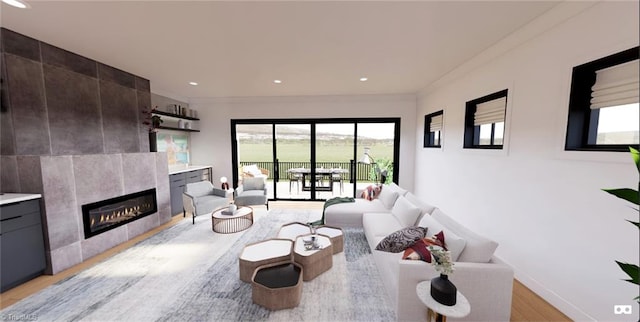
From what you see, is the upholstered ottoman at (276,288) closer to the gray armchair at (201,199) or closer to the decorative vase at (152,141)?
the gray armchair at (201,199)

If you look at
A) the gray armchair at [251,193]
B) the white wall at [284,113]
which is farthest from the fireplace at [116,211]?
the white wall at [284,113]

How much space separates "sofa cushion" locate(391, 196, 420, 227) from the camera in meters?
2.61

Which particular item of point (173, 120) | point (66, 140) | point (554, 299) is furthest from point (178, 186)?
point (554, 299)

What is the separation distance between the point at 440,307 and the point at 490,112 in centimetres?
262

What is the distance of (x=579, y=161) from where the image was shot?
1.75 m

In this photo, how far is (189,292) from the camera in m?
2.13

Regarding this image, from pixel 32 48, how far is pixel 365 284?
459cm

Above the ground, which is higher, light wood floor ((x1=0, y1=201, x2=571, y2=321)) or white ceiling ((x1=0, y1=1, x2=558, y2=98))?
white ceiling ((x1=0, y1=1, x2=558, y2=98))

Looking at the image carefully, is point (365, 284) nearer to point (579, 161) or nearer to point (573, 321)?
point (573, 321)

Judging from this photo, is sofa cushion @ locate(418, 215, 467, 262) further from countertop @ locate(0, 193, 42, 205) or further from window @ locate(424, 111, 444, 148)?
countertop @ locate(0, 193, 42, 205)

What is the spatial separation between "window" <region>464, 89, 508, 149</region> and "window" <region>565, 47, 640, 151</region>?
2.59 feet

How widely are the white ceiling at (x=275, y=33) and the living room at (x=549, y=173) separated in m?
0.19

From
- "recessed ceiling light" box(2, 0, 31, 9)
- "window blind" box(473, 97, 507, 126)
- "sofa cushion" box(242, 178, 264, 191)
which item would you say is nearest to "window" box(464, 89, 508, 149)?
"window blind" box(473, 97, 507, 126)

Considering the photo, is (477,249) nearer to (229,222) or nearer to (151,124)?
(229,222)
